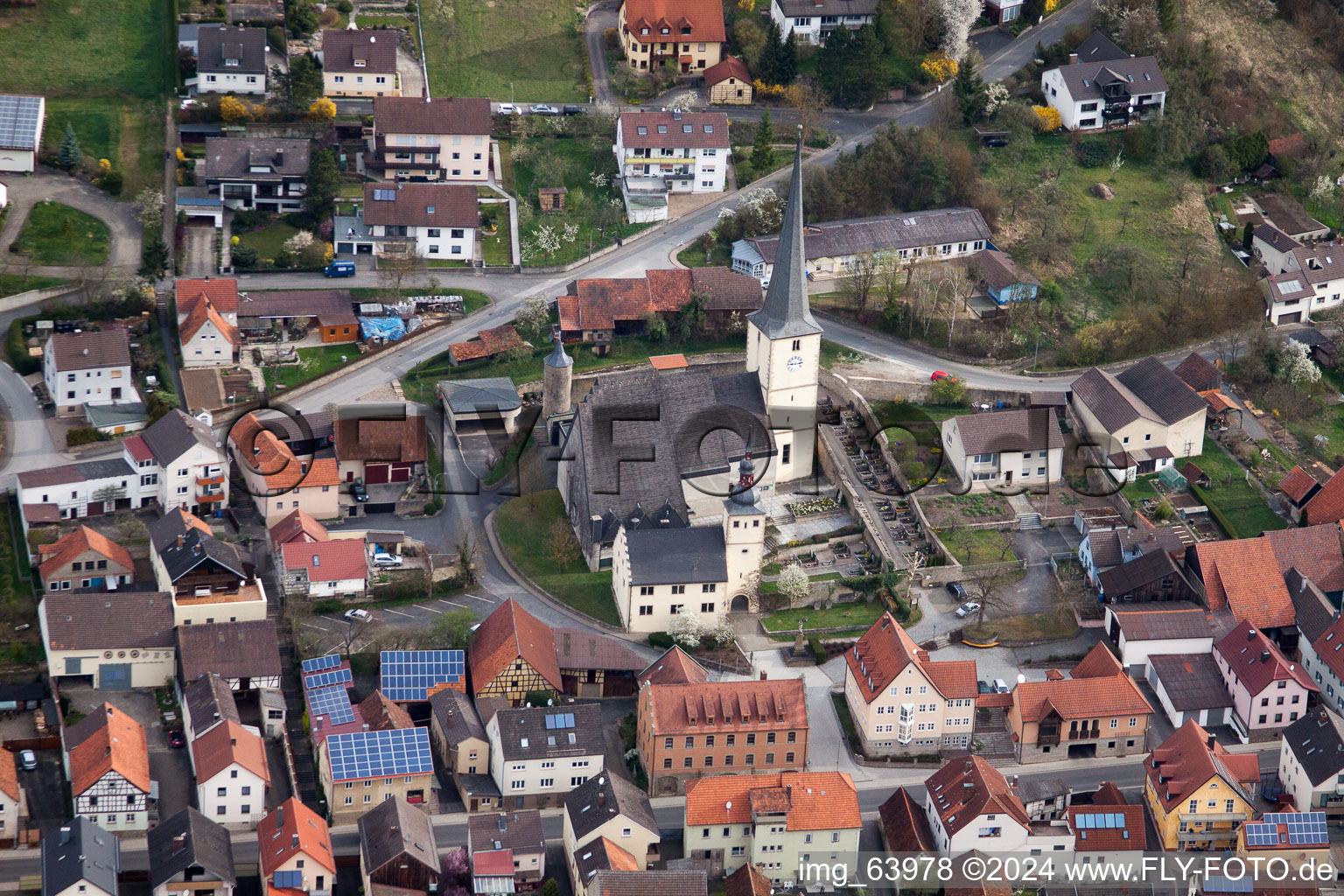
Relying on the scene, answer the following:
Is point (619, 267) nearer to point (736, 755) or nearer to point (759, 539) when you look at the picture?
point (759, 539)

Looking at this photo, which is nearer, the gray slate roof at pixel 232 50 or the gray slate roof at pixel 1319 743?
the gray slate roof at pixel 1319 743

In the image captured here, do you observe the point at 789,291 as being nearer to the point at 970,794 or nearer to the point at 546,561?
the point at 546,561

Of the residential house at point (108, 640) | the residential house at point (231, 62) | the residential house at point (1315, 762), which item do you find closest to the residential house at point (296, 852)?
the residential house at point (108, 640)

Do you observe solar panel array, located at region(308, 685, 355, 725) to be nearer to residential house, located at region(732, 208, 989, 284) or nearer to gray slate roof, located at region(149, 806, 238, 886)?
gray slate roof, located at region(149, 806, 238, 886)

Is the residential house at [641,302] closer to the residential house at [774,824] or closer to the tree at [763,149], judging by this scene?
the tree at [763,149]

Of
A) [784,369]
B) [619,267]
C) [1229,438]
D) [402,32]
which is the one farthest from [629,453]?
[402,32]

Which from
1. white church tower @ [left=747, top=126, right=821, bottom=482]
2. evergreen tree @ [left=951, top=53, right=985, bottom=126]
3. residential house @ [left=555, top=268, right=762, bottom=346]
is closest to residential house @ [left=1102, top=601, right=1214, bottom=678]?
white church tower @ [left=747, top=126, right=821, bottom=482]
